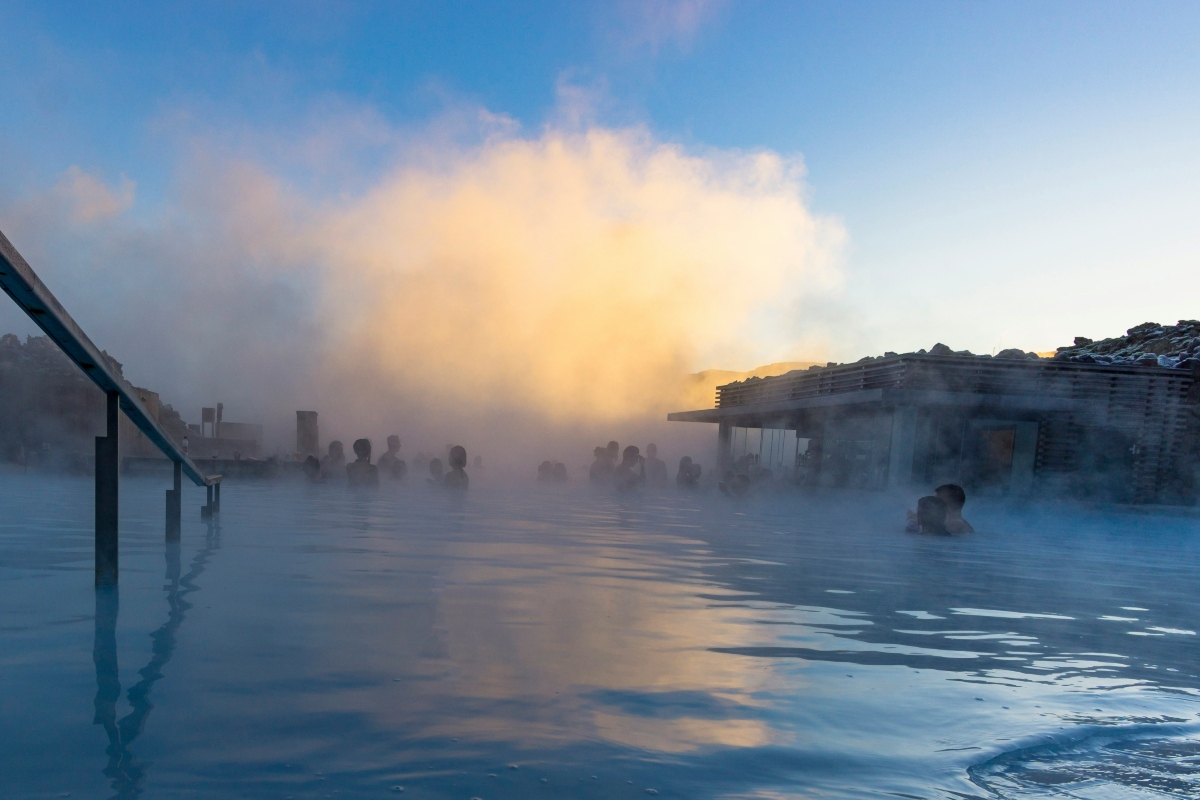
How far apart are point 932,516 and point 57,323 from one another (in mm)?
11102

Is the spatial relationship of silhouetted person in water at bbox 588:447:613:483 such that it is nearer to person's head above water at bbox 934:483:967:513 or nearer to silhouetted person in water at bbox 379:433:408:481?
silhouetted person in water at bbox 379:433:408:481

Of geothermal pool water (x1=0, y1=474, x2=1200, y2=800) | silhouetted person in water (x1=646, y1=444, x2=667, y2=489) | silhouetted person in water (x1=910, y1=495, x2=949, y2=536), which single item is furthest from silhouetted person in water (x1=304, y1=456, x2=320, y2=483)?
silhouetted person in water (x1=910, y1=495, x2=949, y2=536)

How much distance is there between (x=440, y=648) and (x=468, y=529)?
20.6 ft

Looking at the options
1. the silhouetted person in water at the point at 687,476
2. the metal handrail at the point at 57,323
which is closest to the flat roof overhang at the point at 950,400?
the silhouetted person in water at the point at 687,476

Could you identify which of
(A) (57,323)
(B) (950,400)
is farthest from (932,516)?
(A) (57,323)

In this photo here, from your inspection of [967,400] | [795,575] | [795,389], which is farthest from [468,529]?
[795,389]

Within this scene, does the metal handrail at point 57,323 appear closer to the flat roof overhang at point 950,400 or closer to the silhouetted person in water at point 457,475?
the flat roof overhang at point 950,400

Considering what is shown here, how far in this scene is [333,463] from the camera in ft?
73.3

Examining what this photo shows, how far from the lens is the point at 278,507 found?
496 inches

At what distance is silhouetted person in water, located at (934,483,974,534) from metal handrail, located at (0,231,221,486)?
1069 cm

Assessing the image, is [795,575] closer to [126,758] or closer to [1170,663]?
[1170,663]

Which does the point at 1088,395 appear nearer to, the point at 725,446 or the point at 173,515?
the point at 725,446

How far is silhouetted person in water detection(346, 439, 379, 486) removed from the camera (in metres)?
19.8

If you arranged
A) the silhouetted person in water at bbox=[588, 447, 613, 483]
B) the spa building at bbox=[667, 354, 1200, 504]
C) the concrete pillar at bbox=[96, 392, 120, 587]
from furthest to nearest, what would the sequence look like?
the silhouetted person in water at bbox=[588, 447, 613, 483], the spa building at bbox=[667, 354, 1200, 504], the concrete pillar at bbox=[96, 392, 120, 587]
